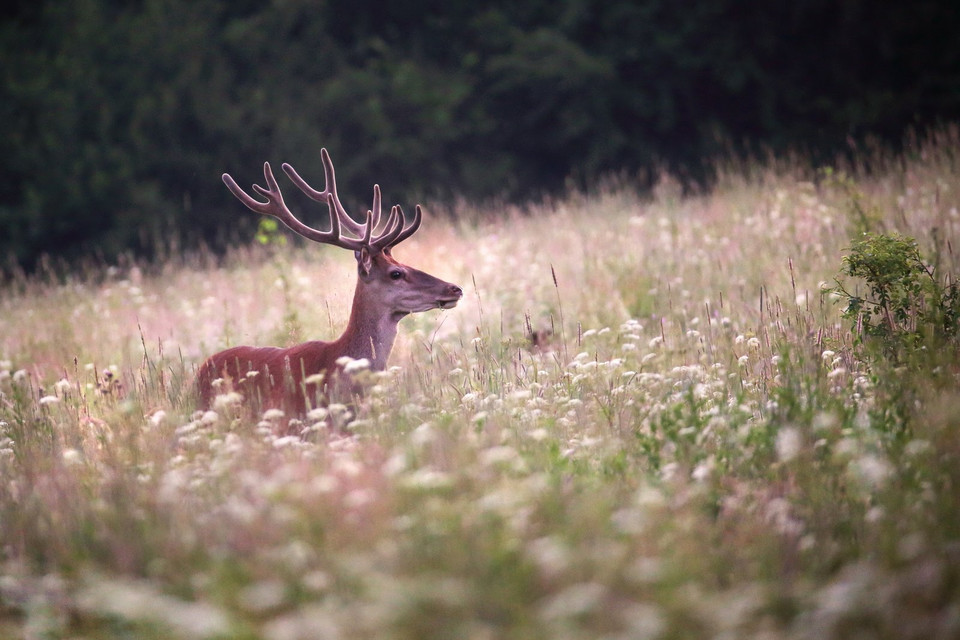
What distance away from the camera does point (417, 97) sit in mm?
19734

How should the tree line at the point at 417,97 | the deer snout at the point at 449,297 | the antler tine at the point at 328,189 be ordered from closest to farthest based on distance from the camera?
the deer snout at the point at 449,297
the antler tine at the point at 328,189
the tree line at the point at 417,97

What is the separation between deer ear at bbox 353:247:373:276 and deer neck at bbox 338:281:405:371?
0.09 metres

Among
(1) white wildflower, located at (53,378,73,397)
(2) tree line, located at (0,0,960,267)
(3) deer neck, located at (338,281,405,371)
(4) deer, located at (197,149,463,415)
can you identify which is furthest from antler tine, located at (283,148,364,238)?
(2) tree line, located at (0,0,960,267)

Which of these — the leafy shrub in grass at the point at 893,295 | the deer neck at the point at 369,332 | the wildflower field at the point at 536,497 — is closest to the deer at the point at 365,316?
the deer neck at the point at 369,332

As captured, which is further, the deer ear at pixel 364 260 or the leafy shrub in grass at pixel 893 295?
the deer ear at pixel 364 260

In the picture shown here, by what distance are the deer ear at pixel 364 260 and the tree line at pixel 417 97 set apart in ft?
42.3

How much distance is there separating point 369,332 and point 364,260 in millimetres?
407

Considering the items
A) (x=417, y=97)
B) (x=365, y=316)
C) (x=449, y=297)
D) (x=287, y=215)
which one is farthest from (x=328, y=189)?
(x=417, y=97)

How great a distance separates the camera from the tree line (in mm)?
17844

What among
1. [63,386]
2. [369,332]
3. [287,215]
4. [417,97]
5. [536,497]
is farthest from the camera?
[417,97]

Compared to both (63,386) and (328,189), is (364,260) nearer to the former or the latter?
(328,189)

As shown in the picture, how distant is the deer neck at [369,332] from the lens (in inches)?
211

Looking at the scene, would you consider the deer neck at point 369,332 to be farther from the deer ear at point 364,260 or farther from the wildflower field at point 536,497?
the wildflower field at point 536,497

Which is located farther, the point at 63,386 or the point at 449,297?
the point at 449,297
